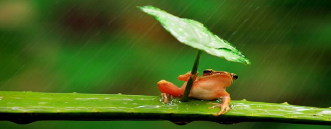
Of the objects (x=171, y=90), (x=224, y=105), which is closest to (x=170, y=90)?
(x=171, y=90)

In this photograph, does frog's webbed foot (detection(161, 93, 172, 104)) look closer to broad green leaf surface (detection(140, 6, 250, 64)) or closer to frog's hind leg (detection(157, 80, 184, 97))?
frog's hind leg (detection(157, 80, 184, 97))

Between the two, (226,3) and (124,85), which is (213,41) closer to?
(124,85)

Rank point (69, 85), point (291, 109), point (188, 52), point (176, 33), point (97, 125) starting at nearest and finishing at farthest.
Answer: point (176, 33), point (291, 109), point (97, 125), point (69, 85), point (188, 52)

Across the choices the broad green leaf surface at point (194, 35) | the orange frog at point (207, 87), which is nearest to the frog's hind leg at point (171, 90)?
the orange frog at point (207, 87)

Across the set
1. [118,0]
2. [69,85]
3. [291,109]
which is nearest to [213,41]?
[291,109]

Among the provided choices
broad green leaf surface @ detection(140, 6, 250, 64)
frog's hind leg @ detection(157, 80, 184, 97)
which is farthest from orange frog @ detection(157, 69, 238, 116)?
broad green leaf surface @ detection(140, 6, 250, 64)

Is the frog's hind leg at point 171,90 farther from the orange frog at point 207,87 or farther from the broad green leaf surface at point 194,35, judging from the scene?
the broad green leaf surface at point 194,35

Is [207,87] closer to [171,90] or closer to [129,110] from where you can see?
[171,90]
